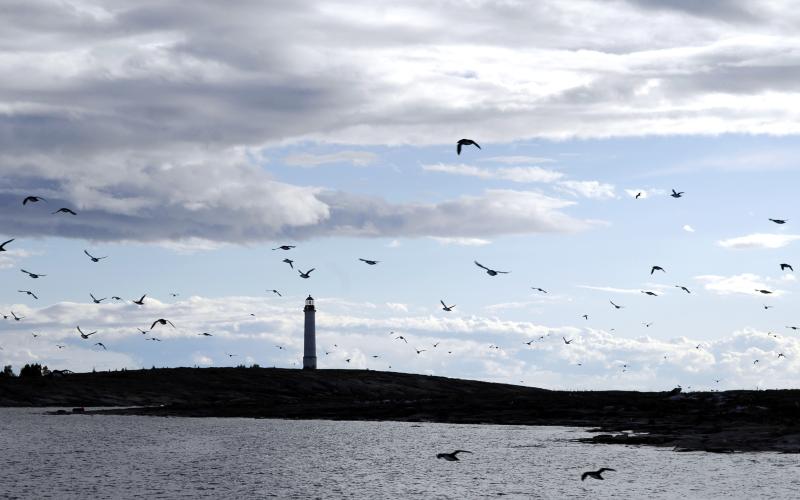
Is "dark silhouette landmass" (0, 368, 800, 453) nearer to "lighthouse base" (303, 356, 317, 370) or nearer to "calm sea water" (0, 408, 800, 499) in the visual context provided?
"lighthouse base" (303, 356, 317, 370)

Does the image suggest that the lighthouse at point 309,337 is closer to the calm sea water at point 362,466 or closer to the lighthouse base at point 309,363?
the lighthouse base at point 309,363

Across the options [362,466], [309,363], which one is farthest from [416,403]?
[309,363]

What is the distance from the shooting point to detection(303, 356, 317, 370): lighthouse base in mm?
134875

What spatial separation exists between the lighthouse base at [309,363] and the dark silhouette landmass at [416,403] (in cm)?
344

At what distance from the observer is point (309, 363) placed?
135m

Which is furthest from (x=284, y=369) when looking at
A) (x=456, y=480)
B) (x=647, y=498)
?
(x=647, y=498)

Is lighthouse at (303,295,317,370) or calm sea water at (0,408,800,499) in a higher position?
lighthouse at (303,295,317,370)

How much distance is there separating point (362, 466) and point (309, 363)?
82.8 m

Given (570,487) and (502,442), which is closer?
(570,487)

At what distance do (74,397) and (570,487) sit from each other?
77.8 m

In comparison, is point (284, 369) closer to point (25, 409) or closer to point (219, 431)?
point (25, 409)

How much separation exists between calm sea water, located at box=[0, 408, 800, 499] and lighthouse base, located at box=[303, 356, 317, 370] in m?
60.1

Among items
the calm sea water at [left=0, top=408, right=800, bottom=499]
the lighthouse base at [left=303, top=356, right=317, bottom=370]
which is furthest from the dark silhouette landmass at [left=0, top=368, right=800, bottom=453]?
the calm sea water at [left=0, top=408, right=800, bottom=499]

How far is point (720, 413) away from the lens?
65.6 m
